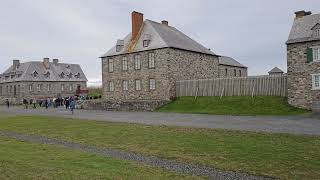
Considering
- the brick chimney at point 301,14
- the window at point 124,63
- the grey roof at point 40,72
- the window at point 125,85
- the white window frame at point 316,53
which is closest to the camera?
the white window frame at point 316,53

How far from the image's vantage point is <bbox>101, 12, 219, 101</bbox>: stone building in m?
41.1

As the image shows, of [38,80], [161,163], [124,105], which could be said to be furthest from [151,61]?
[38,80]

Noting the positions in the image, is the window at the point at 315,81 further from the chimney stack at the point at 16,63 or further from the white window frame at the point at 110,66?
the chimney stack at the point at 16,63

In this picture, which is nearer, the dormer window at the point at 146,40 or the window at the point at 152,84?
the window at the point at 152,84

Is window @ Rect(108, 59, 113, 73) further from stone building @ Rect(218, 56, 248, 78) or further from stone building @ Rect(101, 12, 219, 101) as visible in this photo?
stone building @ Rect(218, 56, 248, 78)

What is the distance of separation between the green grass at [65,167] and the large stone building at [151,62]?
27.6 m

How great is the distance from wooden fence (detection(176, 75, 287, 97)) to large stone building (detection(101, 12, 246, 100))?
213 centimetres

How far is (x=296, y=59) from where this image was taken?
3103 centimetres

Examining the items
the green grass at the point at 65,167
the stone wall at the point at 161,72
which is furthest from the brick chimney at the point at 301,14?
the green grass at the point at 65,167

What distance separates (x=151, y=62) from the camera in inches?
1662

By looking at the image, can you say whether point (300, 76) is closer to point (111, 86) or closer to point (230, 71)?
point (111, 86)

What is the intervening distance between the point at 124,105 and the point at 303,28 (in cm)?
1874

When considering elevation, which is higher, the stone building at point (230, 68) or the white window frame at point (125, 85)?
the stone building at point (230, 68)

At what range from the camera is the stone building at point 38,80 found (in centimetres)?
7294
